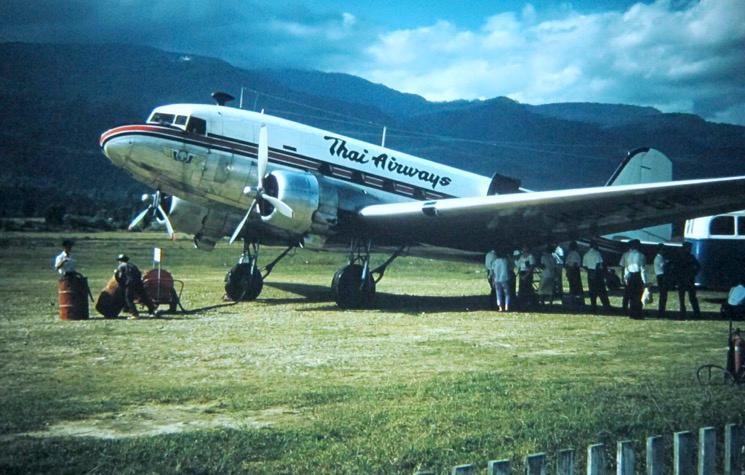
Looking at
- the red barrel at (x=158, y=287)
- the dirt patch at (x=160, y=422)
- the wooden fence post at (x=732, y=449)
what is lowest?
the dirt patch at (x=160, y=422)

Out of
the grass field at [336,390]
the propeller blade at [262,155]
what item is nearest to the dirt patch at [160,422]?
the grass field at [336,390]

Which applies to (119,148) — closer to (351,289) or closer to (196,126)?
(196,126)

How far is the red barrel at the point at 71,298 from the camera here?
13.4m

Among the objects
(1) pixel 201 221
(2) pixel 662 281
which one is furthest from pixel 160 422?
(1) pixel 201 221

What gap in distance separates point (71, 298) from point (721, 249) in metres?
17.7

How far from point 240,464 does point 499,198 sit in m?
10.9

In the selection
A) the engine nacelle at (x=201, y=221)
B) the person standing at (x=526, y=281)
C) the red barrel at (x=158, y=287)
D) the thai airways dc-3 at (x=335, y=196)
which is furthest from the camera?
the engine nacelle at (x=201, y=221)

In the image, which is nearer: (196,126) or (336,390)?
(336,390)

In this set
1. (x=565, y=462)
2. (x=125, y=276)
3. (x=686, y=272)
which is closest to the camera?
(x=565, y=462)

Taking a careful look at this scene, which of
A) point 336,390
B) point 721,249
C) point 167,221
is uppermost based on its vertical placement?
point 167,221

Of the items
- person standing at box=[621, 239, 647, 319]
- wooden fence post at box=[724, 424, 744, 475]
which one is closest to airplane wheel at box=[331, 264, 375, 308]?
person standing at box=[621, 239, 647, 319]

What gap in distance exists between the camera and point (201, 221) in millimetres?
18953

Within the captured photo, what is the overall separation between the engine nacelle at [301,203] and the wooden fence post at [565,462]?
1225 cm

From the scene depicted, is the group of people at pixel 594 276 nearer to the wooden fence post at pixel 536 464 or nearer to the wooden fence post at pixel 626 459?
the wooden fence post at pixel 626 459
